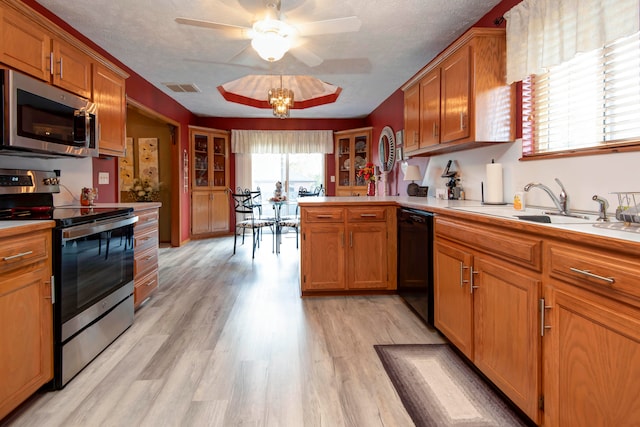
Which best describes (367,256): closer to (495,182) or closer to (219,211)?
(495,182)

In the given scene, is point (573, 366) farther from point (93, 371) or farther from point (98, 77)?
point (98, 77)

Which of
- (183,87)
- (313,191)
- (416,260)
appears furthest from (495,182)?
(313,191)

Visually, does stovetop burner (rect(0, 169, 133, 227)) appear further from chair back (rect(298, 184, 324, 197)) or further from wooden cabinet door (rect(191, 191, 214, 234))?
chair back (rect(298, 184, 324, 197))

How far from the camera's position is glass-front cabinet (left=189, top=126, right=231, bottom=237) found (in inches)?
256

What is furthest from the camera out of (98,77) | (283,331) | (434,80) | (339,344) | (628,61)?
(434,80)

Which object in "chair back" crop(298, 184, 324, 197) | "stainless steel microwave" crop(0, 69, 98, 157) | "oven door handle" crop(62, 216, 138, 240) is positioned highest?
"stainless steel microwave" crop(0, 69, 98, 157)

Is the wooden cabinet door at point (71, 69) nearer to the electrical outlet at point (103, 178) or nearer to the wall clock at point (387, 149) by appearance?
the electrical outlet at point (103, 178)

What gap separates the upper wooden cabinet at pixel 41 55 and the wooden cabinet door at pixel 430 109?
2.73m

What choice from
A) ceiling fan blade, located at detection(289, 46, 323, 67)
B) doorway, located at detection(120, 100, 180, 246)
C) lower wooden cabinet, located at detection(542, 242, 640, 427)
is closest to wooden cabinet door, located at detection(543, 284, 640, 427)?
lower wooden cabinet, located at detection(542, 242, 640, 427)

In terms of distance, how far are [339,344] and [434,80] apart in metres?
2.27

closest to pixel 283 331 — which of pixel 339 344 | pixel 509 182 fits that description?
pixel 339 344

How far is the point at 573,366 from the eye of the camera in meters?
1.16

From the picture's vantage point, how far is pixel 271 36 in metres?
2.46

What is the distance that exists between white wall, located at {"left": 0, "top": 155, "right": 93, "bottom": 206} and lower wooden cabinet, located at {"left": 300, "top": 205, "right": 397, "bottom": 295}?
1.94 m
